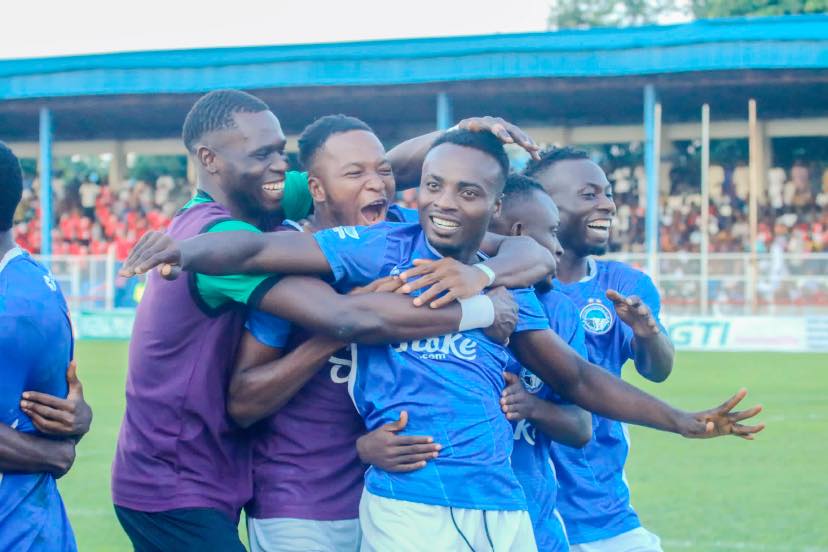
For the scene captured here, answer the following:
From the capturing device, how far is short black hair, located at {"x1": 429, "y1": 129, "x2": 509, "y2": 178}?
3.78 m

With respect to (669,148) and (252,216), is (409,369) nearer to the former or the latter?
(252,216)

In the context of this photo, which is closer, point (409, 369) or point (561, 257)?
point (409, 369)

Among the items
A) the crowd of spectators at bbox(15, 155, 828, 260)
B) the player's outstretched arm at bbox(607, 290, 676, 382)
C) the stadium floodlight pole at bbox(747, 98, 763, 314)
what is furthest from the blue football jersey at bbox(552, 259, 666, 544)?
the crowd of spectators at bbox(15, 155, 828, 260)

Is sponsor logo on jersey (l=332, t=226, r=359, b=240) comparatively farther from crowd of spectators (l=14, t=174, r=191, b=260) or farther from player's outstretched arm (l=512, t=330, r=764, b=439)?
crowd of spectators (l=14, t=174, r=191, b=260)

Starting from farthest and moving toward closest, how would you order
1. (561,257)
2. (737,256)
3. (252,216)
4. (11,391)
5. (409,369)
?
(737,256)
(561,257)
(252,216)
(409,369)
(11,391)

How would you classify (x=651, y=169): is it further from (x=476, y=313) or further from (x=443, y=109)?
(x=476, y=313)

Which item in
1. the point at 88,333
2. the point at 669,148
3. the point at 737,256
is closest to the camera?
the point at 737,256

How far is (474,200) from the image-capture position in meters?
3.69

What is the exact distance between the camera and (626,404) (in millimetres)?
4078

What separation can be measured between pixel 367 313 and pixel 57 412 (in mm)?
910

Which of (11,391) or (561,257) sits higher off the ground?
(561,257)

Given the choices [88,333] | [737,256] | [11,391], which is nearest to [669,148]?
[737,256]

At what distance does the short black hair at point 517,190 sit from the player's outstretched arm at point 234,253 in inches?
39.9

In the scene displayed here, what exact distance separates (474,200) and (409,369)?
0.55 meters
